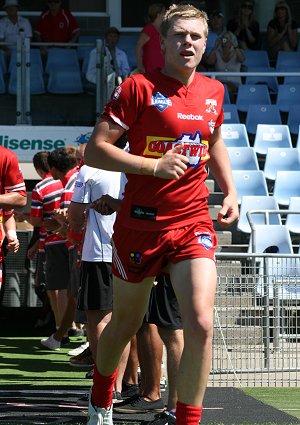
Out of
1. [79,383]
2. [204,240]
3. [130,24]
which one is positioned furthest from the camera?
[130,24]

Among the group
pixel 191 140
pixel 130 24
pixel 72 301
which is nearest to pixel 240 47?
pixel 130 24

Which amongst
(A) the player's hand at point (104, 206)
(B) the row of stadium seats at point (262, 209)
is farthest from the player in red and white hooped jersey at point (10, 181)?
(B) the row of stadium seats at point (262, 209)

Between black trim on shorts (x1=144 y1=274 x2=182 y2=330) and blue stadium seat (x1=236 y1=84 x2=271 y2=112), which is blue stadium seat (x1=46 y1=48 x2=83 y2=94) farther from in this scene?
black trim on shorts (x1=144 y1=274 x2=182 y2=330)

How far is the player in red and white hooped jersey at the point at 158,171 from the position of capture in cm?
557

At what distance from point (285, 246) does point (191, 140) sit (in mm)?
6005

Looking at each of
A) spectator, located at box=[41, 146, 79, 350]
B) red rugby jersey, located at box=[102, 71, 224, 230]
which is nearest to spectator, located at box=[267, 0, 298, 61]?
spectator, located at box=[41, 146, 79, 350]

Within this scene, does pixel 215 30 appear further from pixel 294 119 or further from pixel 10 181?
pixel 10 181

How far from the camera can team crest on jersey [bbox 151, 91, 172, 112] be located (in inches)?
222

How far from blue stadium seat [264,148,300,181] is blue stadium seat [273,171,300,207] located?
0.52m

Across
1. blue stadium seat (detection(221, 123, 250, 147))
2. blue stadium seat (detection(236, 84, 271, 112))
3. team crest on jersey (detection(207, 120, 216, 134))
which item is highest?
blue stadium seat (detection(236, 84, 271, 112))

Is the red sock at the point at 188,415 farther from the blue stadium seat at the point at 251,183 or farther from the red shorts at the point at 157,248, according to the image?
the blue stadium seat at the point at 251,183

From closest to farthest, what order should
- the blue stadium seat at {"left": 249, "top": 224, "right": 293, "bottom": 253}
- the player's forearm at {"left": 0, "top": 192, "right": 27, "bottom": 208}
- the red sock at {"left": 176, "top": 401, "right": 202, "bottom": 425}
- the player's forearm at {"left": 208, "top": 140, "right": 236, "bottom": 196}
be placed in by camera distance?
the red sock at {"left": 176, "top": 401, "right": 202, "bottom": 425}
the player's forearm at {"left": 208, "top": 140, "right": 236, "bottom": 196}
the player's forearm at {"left": 0, "top": 192, "right": 27, "bottom": 208}
the blue stadium seat at {"left": 249, "top": 224, "right": 293, "bottom": 253}

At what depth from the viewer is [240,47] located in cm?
1781

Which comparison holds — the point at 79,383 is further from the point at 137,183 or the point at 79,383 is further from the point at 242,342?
the point at 137,183
